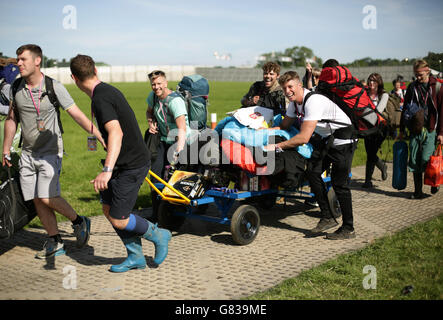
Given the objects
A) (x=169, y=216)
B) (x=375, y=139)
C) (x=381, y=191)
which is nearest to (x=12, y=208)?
(x=169, y=216)

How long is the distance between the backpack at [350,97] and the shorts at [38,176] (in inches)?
133

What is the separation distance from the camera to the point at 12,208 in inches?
218

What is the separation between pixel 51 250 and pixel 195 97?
8.92 feet

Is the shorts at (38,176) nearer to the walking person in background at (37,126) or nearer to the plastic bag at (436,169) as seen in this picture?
the walking person in background at (37,126)

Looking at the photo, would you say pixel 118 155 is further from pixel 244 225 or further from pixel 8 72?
pixel 8 72

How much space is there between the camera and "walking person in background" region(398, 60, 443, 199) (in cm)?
787

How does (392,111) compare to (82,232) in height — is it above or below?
above

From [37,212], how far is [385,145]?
12.1 m

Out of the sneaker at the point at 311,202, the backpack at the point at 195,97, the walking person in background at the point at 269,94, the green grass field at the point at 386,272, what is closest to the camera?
the green grass field at the point at 386,272

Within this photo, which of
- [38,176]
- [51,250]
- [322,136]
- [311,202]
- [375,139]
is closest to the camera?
[38,176]

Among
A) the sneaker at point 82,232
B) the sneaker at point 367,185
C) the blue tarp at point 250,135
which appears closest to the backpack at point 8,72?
the sneaker at point 82,232

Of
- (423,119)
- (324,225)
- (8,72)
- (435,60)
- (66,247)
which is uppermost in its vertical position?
(435,60)

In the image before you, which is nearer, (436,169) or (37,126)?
(37,126)

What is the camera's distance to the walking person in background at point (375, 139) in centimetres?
934
